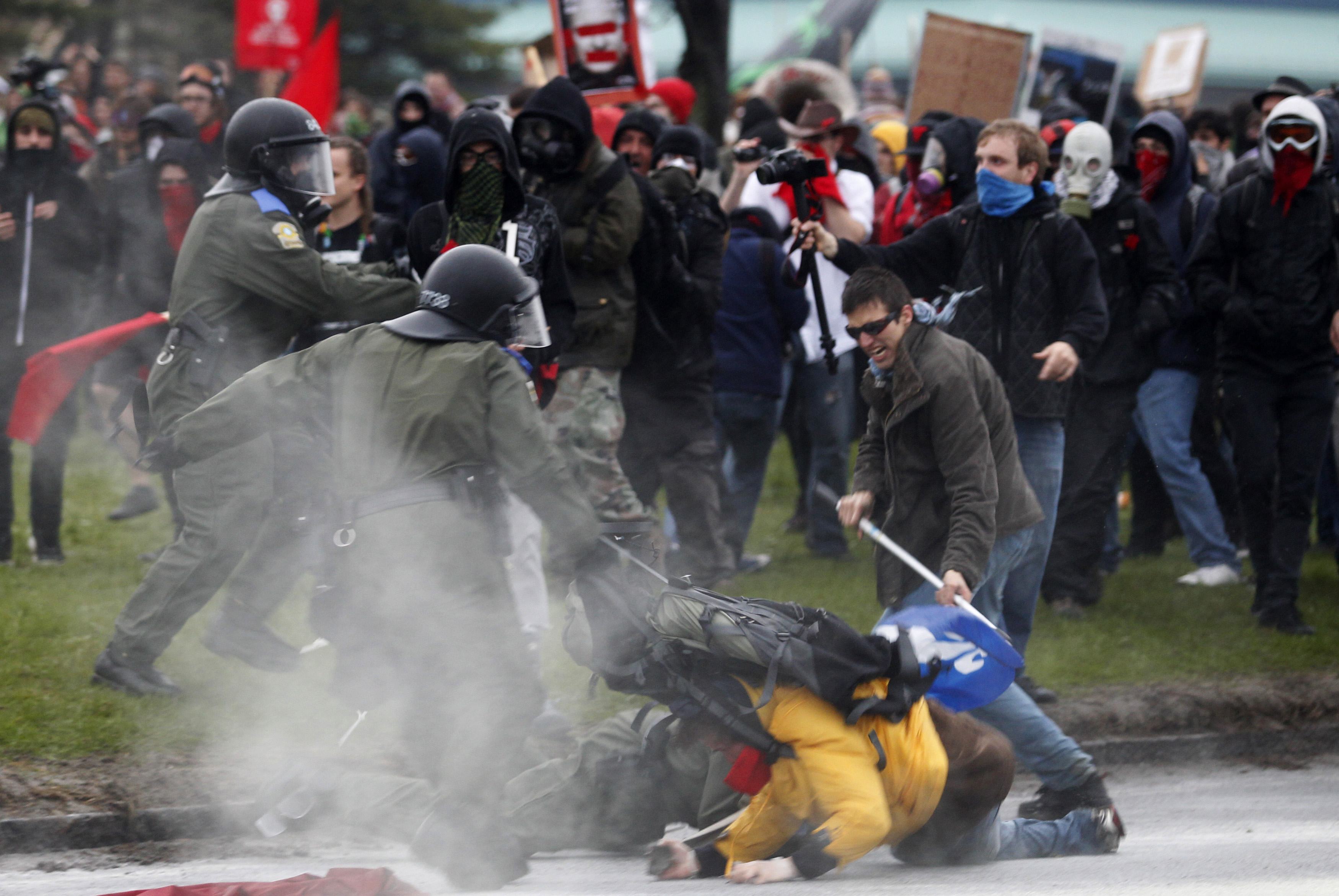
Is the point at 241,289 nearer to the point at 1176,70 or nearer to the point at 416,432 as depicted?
the point at 416,432

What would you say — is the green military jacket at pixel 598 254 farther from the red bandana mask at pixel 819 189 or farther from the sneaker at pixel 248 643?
the sneaker at pixel 248 643

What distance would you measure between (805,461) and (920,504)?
378 cm

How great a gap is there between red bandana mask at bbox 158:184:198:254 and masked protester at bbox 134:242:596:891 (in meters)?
3.57

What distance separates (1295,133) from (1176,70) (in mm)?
4959

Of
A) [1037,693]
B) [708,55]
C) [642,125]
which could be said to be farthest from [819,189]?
[708,55]

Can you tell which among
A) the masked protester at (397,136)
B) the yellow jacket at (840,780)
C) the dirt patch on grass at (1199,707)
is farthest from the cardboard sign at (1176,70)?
the yellow jacket at (840,780)

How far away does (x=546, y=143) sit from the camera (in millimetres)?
6285

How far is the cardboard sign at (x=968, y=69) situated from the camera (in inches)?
354

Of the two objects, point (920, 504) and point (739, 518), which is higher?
point (920, 504)

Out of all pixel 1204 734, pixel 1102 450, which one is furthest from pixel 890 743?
pixel 1102 450

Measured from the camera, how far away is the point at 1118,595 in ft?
25.3

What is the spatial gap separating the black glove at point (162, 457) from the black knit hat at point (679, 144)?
3.49 metres

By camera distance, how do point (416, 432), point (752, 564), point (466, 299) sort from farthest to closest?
point (752, 564)
point (466, 299)
point (416, 432)

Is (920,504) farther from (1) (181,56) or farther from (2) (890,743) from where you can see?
(1) (181,56)
